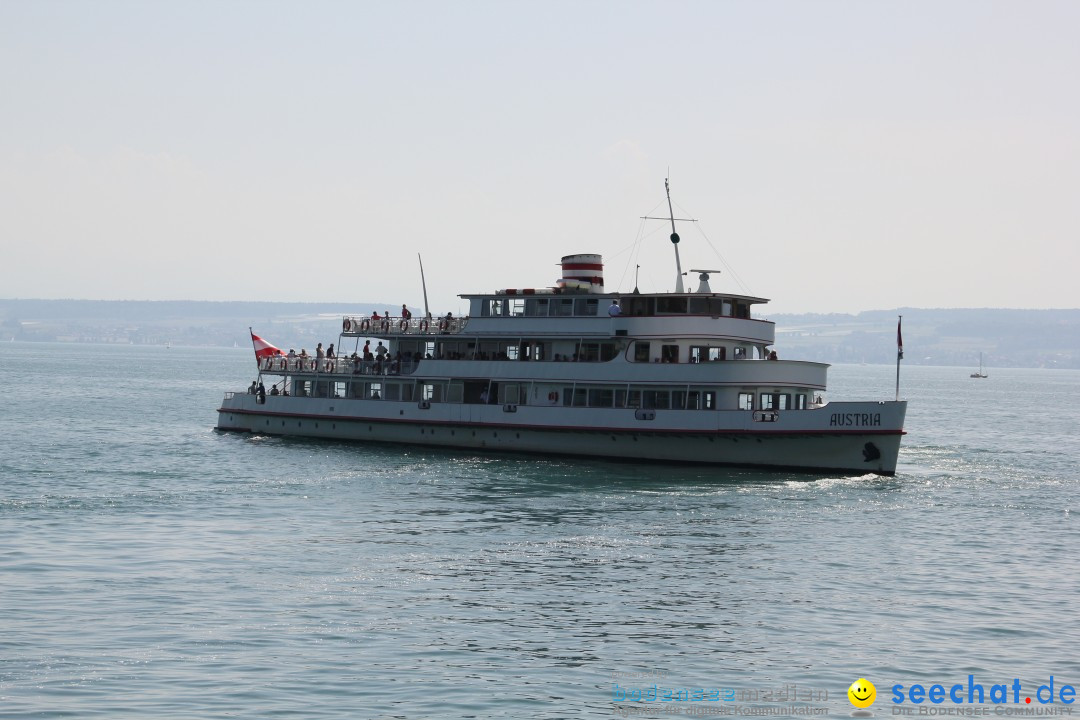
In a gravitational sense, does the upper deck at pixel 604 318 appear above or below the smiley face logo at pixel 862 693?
above

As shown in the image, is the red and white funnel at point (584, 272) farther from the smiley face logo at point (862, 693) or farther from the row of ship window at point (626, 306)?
the smiley face logo at point (862, 693)

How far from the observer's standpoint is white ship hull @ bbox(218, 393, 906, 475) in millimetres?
43719

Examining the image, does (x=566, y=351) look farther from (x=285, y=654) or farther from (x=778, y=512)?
(x=285, y=654)

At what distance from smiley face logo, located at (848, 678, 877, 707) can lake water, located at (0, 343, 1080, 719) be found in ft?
0.57

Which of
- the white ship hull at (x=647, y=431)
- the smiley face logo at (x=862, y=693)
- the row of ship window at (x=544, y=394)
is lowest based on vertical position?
the smiley face logo at (x=862, y=693)

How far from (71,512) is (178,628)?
14.4 m

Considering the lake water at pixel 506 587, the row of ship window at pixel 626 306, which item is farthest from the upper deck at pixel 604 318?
the lake water at pixel 506 587

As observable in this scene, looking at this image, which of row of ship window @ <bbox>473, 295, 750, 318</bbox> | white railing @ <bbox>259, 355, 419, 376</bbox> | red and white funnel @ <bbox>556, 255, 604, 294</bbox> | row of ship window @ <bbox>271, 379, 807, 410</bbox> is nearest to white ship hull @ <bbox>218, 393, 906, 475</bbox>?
row of ship window @ <bbox>271, 379, 807, 410</bbox>

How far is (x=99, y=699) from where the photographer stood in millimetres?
17406

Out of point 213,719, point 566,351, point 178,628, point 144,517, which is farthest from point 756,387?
point 213,719

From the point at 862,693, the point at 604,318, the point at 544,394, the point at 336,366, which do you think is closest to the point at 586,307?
the point at 604,318

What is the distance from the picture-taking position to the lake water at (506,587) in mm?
18531

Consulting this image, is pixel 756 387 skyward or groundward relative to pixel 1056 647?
skyward

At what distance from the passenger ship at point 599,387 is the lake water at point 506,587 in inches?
60.0
